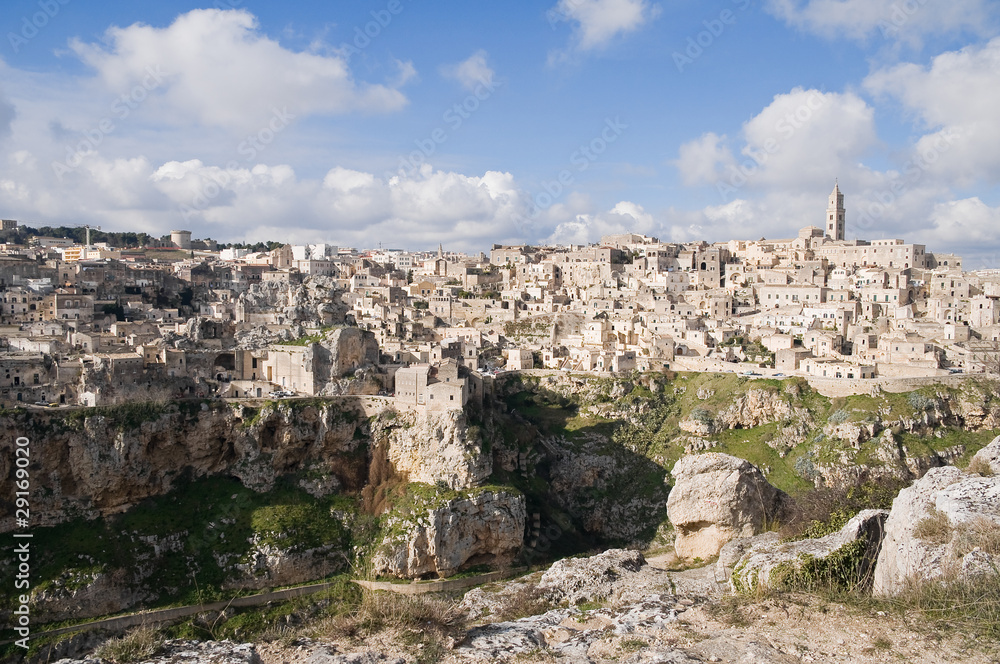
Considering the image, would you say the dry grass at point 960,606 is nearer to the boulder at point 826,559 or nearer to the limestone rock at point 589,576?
the boulder at point 826,559

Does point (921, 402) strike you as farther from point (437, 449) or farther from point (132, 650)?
point (132, 650)

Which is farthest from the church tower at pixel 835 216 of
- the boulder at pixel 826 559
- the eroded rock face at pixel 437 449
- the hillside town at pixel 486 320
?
the boulder at pixel 826 559

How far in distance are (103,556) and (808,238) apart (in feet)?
227

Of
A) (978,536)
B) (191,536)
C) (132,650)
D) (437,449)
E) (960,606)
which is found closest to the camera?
(960,606)

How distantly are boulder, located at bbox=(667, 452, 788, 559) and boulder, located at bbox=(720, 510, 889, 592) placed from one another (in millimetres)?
4274

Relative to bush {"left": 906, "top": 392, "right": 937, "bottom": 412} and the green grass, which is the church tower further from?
the green grass

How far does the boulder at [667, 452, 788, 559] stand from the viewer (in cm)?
1630

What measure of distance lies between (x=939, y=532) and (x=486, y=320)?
51.9 metres

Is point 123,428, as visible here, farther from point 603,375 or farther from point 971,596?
point 971,596

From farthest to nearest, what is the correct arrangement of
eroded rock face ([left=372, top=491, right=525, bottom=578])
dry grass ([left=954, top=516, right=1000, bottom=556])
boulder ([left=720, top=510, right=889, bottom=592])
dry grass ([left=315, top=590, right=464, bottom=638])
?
eroded rock face ([left=372, top=491, right=525, bottom=578]), dry grass ([left=315, top=590, right=464, bottom=638]), boulder ([left=720, top=510, right=889, bottom=592]), dry grass ([left=954, top=516, right=1000, bottom=556])

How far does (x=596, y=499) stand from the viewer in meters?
37.8

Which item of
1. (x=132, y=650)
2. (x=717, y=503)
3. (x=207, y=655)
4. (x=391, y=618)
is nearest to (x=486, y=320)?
(x=717, y=503)

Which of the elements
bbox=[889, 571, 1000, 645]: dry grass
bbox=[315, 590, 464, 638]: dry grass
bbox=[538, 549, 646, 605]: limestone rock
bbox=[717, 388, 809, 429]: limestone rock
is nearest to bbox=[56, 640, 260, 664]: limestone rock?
bbox=[315, 590, 464, 638]: dry grass

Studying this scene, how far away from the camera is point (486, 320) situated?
60531 mm
